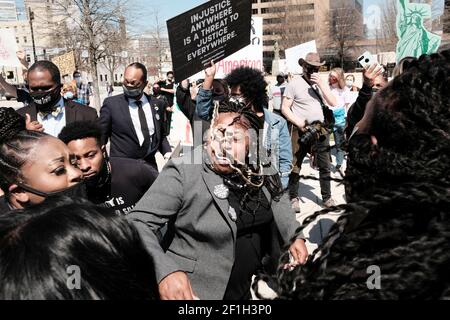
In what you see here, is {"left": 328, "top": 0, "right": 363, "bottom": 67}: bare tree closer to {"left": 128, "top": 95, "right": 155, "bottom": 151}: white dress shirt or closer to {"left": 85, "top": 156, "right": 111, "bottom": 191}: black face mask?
{"left": 128, "top": 95, "right": 155, "bottom": 151}: white dress shirt

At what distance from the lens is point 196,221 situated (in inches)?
87.4

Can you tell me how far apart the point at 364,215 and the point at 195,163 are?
1.41 metres

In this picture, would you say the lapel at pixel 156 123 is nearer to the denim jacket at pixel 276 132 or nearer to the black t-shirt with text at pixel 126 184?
the denim jacket at pixel 276 132

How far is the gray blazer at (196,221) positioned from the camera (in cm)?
218

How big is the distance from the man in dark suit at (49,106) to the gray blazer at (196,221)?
2.16 metres

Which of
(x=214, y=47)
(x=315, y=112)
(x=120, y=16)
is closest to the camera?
(x=214, y=47)

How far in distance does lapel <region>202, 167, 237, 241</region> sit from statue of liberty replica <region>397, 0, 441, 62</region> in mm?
3447

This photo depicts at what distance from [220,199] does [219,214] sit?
79mm

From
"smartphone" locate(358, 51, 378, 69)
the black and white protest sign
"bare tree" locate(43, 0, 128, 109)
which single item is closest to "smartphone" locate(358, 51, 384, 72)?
"smartphone" locate(358, 51, 378, 69)

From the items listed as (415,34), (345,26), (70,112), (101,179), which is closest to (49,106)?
(70,112)

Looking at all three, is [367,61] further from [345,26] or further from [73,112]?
[345,26]

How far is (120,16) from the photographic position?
19.3 metres
